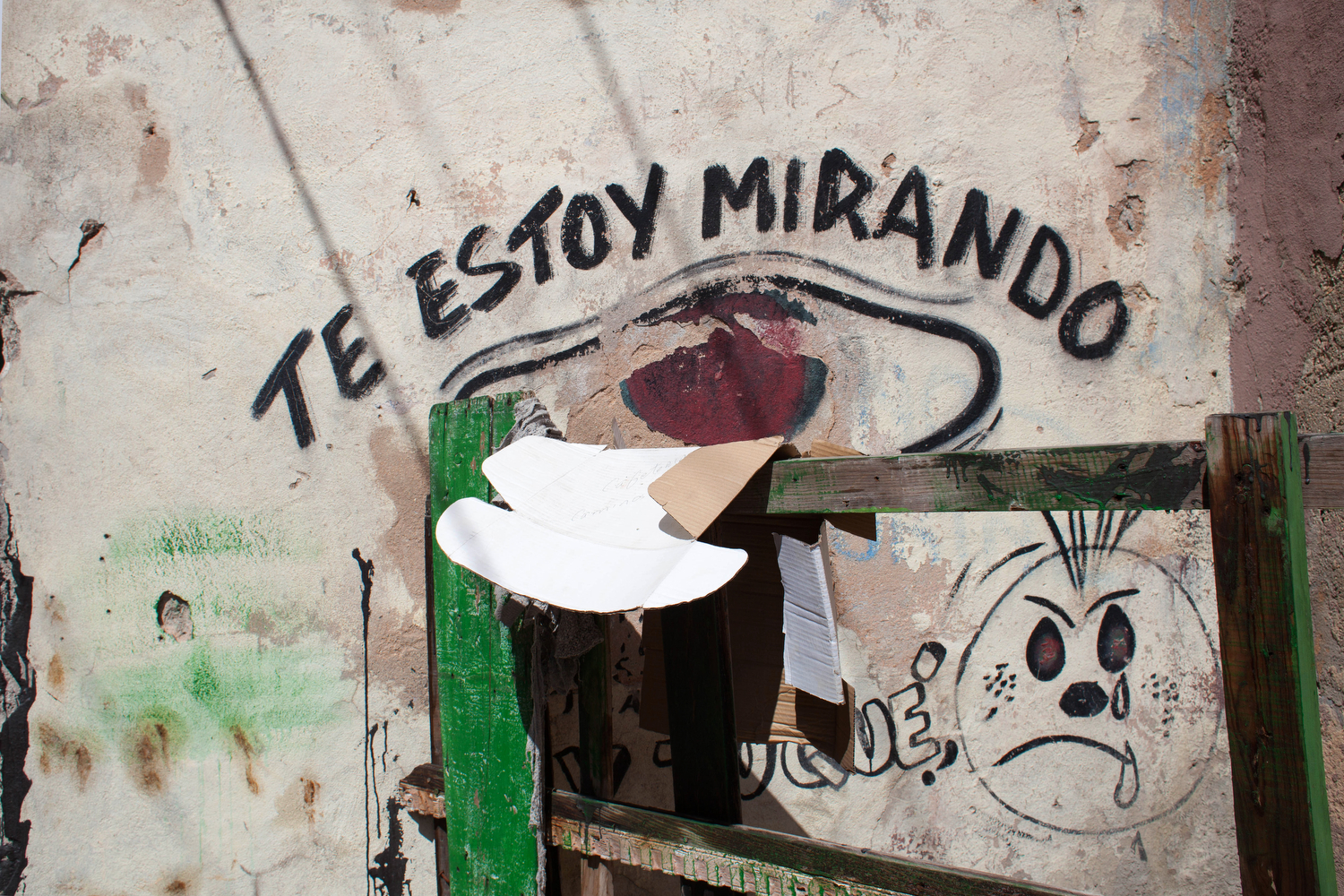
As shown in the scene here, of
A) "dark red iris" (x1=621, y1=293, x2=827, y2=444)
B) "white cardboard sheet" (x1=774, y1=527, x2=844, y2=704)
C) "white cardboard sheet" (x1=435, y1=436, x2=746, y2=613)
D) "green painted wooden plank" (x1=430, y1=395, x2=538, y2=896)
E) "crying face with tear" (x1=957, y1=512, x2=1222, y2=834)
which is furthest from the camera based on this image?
"dark red iris" (x1=621, y1=293, x2=827, y2=444)

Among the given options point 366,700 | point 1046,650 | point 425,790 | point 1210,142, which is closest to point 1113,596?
point 1046,650

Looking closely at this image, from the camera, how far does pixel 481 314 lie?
2.33m

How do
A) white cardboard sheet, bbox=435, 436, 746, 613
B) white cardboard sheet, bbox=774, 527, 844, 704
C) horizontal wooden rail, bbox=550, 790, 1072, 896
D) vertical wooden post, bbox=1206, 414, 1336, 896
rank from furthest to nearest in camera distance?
1. white cardboard sheet, bbox=774, 527, 844, 704
2. horizontal wooden rail, bbox=550, 790, 1072, 896
3. white cardboard sheet, bbox=435, 436, 746, 613
4. vertical wooden post, bbox=1206, 414, 1336, 896

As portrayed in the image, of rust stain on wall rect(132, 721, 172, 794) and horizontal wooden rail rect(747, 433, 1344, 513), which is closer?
horizontal wooden rail rect(747, 433, 1344, 513)

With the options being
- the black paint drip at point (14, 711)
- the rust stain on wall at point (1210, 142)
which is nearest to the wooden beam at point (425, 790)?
the black paint drip at point (14, 711)

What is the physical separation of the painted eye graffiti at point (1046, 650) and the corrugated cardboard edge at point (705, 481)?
1310 millimetres

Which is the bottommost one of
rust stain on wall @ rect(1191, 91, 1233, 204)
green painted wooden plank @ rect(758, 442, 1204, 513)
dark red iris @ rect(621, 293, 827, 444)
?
green painted wooden plank @ rect(758, 442, 1204, 513)

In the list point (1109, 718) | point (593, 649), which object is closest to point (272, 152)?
point (593, 649)

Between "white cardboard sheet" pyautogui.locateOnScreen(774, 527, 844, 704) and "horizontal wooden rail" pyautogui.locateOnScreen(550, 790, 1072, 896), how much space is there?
0.27 m

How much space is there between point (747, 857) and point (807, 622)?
431mm

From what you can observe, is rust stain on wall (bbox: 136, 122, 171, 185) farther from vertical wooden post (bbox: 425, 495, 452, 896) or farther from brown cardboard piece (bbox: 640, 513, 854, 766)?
brown cardboard piece (bbox: 640, 513, 854, 766)

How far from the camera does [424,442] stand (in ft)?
7.68

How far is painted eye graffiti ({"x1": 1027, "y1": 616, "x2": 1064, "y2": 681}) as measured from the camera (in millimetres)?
2121

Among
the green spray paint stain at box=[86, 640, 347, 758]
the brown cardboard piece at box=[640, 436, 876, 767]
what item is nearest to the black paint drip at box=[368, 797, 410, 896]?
the green spray paint stain at box=[86, 640, 347, 758]
